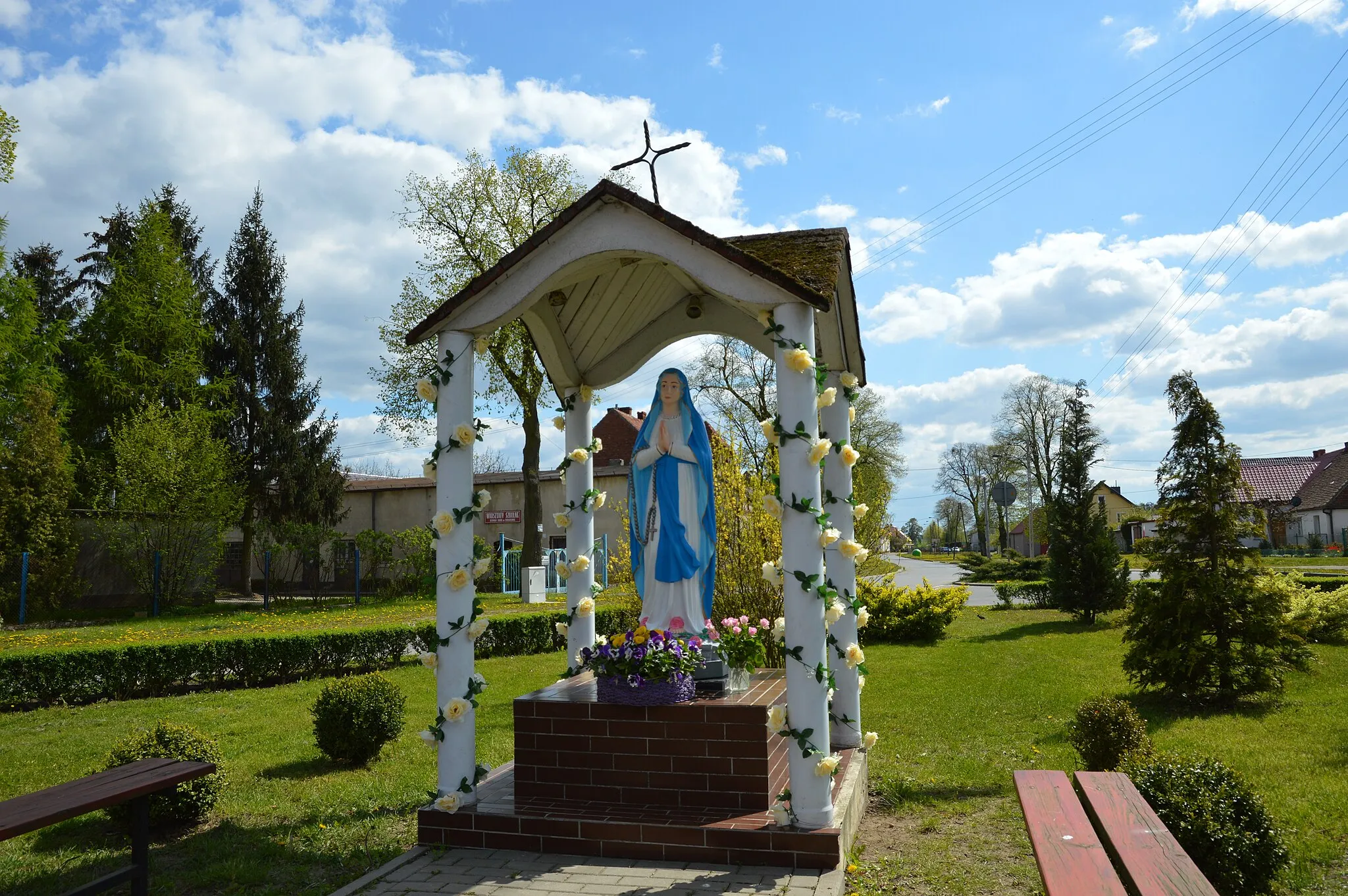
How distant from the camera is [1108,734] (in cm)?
662

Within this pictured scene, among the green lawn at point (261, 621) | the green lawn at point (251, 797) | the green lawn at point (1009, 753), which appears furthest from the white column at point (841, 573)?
the green lawn at point (261, 621)

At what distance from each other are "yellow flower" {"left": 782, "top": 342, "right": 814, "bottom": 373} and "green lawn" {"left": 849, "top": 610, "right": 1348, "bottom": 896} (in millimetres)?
3118

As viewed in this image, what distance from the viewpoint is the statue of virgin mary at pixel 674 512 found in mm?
7078

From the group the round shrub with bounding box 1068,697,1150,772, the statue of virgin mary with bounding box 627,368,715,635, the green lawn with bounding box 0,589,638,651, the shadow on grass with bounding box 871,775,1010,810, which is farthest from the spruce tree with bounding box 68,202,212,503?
the round shrub with bounding box 1068,697,1150,772

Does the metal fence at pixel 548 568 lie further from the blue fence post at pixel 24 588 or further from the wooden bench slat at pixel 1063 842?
the wooden bench slat at pixel 1063 842

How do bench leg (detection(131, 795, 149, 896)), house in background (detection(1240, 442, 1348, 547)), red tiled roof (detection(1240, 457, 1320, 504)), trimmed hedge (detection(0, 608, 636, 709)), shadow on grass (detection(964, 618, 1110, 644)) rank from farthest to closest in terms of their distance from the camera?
red tiled roof (detection(1240, 457, 1320, 504)) < house in background (detection(1240, 442, 1348, 547)) < shadow on grass (detection(964, 618, 1110, 644)) < trimmed hedge (detection(0, 608, 636, 709)) < bench leg (detection(131, 795, 149, 896))

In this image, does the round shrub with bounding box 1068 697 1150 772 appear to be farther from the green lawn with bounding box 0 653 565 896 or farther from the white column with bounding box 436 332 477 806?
the green lawn with bounding box 0 653 565 896

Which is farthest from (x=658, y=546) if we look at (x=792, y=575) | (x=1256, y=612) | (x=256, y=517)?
(x=256, y=517)

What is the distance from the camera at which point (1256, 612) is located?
9820 millimetres

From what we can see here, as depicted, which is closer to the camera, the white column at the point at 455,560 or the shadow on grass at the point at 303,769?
the white column at the point at 455,560

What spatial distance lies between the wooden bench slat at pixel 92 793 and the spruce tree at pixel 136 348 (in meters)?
30.0

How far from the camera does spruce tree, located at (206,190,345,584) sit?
33531 mm

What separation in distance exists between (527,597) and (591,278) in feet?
65.7

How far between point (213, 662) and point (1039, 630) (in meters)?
16.0
